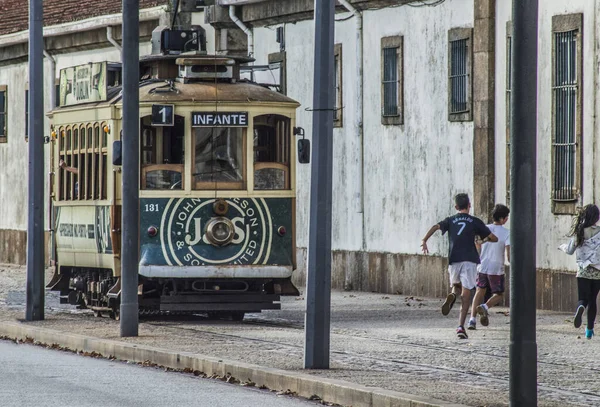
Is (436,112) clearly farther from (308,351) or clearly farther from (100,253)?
(308,351)

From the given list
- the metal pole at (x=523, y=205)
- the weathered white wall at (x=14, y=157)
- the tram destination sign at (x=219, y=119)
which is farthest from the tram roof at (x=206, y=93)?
the weathered white wall at (x=14, y=157)

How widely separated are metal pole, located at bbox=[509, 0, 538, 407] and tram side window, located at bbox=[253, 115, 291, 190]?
12017 millimetres

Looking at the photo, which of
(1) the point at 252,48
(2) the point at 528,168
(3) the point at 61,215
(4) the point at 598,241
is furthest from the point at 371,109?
(2) the point at 528,168

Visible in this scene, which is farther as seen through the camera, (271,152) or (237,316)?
(237,316)

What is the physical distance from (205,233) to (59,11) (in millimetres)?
22510

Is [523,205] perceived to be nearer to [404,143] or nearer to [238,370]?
[238,370]

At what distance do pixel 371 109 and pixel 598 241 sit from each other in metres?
11.0

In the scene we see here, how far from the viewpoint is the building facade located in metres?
25.0

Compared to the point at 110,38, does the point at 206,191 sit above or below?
below

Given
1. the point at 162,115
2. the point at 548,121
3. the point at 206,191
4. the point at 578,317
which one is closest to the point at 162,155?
the point at 162,115

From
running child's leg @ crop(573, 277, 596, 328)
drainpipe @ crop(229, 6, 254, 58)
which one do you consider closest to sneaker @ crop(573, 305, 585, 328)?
running child's leg @ crop(573, 277, 596, 328)

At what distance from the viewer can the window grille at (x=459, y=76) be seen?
28172 mm

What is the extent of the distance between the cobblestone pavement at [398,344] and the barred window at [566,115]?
1.74 m

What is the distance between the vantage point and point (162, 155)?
78.4ft
